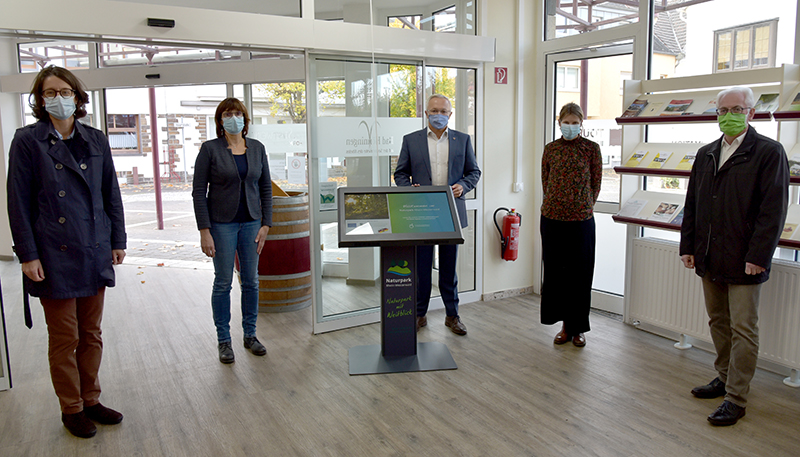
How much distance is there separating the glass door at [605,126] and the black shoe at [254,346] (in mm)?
3049

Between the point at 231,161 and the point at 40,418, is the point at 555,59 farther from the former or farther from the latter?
the point at 40,418

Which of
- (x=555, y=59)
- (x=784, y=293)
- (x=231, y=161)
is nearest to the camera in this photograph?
(x=784, y=293)

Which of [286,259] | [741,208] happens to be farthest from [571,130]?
[286,259]

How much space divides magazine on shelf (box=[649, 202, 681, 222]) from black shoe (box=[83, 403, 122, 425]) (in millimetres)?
3841

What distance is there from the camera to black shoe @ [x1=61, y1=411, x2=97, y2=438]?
2.92 metres

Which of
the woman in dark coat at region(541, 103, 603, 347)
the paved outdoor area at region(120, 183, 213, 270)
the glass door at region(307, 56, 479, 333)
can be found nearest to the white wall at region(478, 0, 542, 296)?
the glass door at region(307, 56, 479, 333)

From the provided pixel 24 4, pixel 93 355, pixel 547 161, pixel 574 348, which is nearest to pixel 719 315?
pixel 574 348

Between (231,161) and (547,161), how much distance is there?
7.61 feet

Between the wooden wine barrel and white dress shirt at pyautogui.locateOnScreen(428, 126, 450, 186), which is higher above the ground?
white dress shirt at pyautogui.locateOnScreen(428, 126, 450, 186)

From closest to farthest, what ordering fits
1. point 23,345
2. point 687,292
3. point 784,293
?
point 784,293, point 687,292, point 23,345

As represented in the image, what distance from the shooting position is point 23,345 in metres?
4.35

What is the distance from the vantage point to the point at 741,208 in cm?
301

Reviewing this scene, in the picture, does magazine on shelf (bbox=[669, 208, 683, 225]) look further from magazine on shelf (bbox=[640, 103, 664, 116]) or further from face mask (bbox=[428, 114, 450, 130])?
face mask (bbox=[428, 114, 450, 130])

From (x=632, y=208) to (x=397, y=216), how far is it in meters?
2.02
